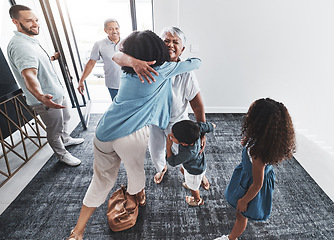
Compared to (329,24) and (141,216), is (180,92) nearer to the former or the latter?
(141,216)

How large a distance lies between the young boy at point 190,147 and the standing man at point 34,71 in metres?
0.82

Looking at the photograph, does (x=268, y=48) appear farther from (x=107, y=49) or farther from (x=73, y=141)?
(x=73, y=141)

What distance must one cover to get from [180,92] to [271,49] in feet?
6.09

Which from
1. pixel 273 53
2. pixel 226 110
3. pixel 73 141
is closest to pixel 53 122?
pixel 73 141

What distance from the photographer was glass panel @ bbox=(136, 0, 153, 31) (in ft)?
8.57

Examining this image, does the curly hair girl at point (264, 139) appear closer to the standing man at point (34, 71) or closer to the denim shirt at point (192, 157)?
the denim shirt at point (192, 157)

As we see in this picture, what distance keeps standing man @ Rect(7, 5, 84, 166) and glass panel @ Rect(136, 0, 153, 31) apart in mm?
1263

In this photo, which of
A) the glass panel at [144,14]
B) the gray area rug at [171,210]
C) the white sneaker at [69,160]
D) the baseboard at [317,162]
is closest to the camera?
the gray area rug at [171,210]

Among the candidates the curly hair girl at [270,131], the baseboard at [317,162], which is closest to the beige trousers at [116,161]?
the curly hair girl at [270,131]

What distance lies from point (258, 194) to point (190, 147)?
440 millimetres

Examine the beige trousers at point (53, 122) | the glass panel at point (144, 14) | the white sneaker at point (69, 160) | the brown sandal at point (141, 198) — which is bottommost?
the white sneaker at point (69, 160)

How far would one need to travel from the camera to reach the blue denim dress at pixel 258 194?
1.05 meters

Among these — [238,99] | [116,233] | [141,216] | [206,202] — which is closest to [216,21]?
[238,99]

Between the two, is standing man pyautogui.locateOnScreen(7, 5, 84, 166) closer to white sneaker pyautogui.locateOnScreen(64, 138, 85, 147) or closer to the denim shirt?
white sneaker pyautogui.locateOnScreen(64, 138, 85, 147)
